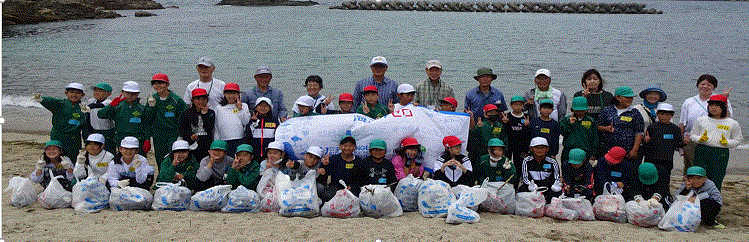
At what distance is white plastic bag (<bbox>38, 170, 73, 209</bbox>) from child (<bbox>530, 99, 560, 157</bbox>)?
4.43 m

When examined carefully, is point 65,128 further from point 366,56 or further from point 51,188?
point 366,56

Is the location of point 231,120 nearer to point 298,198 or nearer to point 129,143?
point 129,143

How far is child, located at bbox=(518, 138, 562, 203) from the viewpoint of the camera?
5.71 m

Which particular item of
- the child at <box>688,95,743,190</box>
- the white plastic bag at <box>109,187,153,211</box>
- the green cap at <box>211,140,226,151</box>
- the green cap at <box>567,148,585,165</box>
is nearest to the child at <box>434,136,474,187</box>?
the green cap at <box>567,148,585,165</box>

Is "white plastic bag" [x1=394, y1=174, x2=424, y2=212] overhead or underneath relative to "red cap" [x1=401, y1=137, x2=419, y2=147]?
underneath

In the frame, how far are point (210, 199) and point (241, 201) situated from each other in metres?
0.27

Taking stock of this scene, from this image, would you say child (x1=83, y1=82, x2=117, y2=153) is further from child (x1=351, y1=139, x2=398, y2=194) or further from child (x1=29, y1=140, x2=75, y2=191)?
child (x1=351, y1=139, x2=398, y2=194)

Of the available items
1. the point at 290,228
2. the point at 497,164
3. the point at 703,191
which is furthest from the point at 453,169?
the point at 703,191

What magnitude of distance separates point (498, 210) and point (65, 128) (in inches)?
179

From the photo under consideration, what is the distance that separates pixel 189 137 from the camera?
612 centimetres

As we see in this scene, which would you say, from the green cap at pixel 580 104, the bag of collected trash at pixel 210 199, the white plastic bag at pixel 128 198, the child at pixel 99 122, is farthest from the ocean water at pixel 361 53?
the green cap at pixel 580 104

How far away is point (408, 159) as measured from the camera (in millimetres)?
5879

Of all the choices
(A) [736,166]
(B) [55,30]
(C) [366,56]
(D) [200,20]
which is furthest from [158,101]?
(D) [200,20]

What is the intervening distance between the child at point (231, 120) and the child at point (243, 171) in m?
0.49
